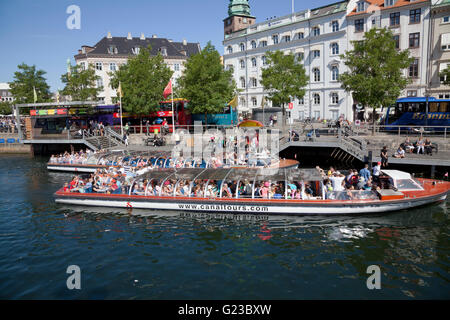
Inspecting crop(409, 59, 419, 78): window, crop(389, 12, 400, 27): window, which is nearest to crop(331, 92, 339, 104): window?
crop(409, 59, 419, 78): window

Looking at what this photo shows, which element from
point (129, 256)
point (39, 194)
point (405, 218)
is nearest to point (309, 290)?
point (129, 256)

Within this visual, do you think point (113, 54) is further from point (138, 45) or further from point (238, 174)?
point (238, 174)

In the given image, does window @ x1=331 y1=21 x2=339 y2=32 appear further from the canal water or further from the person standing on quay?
the canal water

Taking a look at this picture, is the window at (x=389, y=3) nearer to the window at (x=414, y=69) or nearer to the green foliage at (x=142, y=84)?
the window at (x=414, y=69)

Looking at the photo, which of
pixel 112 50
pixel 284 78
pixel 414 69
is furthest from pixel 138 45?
pixel 414 69

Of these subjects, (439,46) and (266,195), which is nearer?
(266,195)

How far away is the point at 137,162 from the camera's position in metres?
28.6

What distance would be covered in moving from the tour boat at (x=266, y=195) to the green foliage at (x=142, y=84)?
22.4 metres

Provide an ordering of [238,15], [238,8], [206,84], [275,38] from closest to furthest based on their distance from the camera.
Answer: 1. [206,84]
2. [275,38]
3. [238,15]
4. [238,8]

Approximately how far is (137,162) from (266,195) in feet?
45.5

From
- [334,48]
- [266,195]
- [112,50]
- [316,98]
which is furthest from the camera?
[112,50]

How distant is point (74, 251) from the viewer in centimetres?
1535

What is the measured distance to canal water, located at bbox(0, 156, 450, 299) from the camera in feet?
39.4

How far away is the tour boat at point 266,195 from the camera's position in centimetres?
1830
